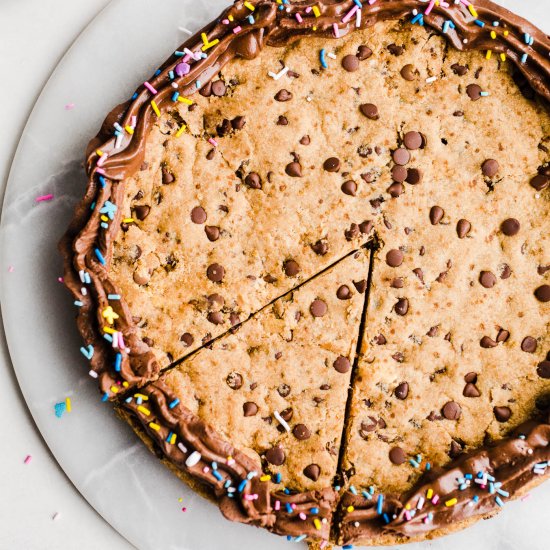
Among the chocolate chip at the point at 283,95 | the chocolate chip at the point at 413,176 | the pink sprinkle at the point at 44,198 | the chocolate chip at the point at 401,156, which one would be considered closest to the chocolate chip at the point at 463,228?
the chocolate chip at the point at 413,176

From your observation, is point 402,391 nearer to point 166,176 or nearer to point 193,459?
point 193,459

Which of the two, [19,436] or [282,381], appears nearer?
[282,381]

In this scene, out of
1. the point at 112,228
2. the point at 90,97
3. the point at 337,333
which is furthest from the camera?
the point at 90,97

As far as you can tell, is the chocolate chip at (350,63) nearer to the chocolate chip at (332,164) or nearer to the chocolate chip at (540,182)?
the chocolate chip at (332,164)

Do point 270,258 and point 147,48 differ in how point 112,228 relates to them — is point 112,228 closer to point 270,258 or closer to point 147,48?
point 270,258

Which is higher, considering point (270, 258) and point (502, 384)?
point (270, 258)

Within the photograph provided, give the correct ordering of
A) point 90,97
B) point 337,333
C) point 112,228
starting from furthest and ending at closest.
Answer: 1. point 90,97
2. point 337,333
3. point 112,228

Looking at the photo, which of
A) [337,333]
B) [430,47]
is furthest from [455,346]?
[430,47]
